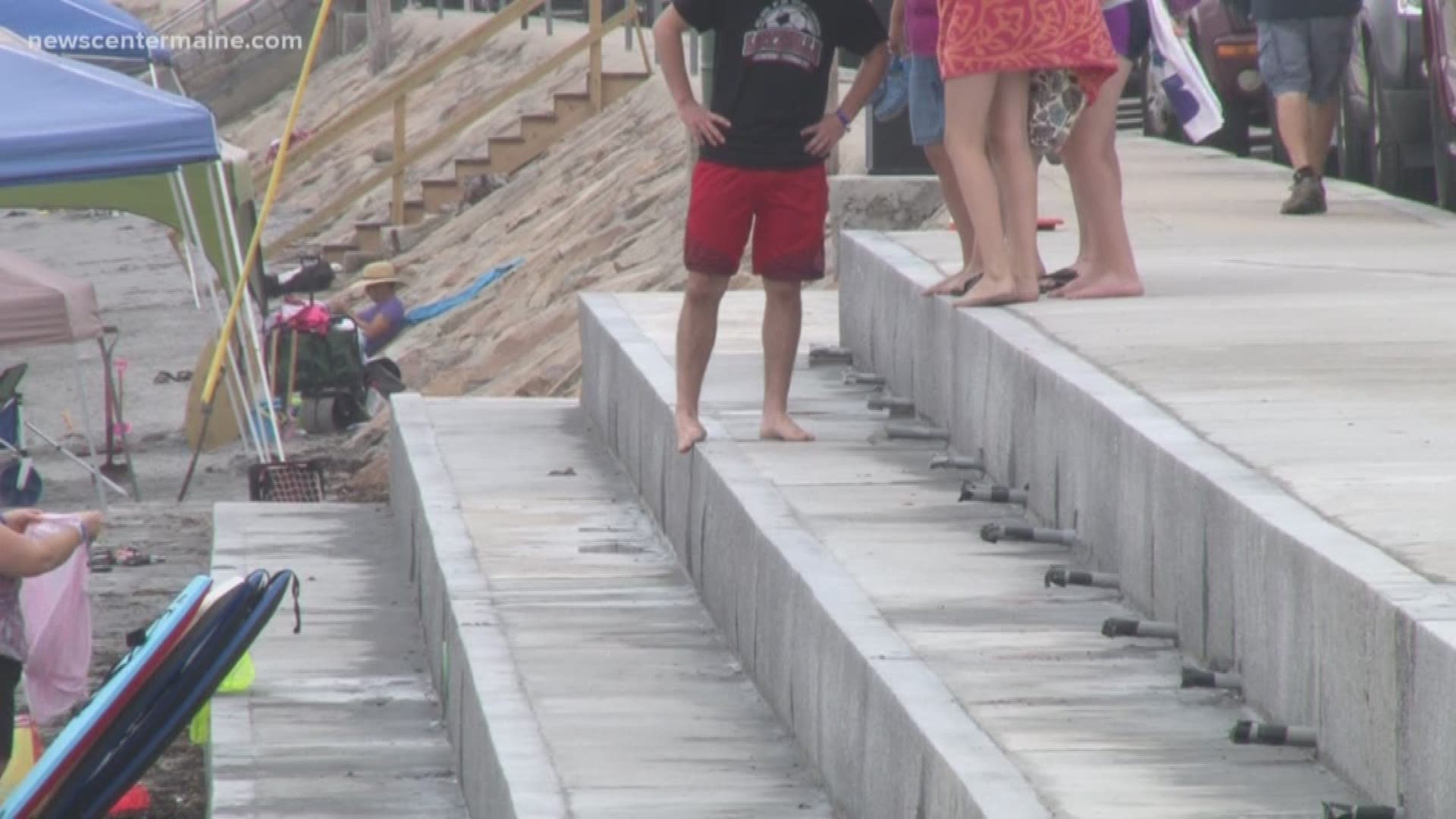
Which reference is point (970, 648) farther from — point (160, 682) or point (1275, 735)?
point (160, 682)

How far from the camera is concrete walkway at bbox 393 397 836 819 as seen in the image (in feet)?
20.1

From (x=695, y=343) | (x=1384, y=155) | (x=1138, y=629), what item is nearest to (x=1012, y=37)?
(x=695, y=343)

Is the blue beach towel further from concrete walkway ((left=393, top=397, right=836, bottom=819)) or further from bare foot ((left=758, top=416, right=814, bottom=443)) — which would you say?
bare foot ((left=758, top=416, right=814, bottom=443))

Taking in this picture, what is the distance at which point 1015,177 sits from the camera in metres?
8.29

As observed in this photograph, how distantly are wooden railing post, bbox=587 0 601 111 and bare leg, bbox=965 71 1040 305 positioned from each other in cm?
1997

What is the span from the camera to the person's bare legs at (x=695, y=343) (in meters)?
8.28

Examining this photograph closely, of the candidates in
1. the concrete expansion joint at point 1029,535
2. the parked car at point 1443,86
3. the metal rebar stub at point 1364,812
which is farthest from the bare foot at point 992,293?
A: the parked car at point 1443,86

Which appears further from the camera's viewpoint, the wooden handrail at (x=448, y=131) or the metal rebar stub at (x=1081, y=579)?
the wooden handrail at (x=448, y=131)

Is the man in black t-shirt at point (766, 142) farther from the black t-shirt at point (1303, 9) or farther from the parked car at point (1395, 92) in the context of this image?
the parked car at point (1395, 92)

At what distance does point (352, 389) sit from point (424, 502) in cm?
970

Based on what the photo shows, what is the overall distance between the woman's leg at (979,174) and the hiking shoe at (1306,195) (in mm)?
3815

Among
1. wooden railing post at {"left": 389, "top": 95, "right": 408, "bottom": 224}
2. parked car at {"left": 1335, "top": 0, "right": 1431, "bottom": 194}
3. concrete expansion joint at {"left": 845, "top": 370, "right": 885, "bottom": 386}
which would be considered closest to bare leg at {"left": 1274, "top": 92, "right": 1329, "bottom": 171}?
parked car at {"left": 1335, "top": 0, "right": 1431, "bottom": 194}

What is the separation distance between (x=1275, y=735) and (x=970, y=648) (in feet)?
3.12

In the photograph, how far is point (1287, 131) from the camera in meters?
12.0
